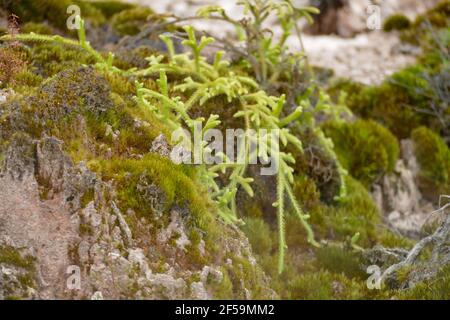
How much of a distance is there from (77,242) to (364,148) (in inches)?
146

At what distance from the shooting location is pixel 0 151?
3.28 m

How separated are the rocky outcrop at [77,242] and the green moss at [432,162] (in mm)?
3583

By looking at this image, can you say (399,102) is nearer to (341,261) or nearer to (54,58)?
(341,261)

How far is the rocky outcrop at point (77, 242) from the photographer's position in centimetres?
305

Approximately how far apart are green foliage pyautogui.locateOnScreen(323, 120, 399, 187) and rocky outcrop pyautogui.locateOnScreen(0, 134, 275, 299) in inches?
116

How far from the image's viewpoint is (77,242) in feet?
10.4

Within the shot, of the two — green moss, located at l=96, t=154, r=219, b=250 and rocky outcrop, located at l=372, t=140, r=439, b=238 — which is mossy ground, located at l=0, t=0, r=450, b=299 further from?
rocky outcrop, located at l=372, t=140, r=439, b=238

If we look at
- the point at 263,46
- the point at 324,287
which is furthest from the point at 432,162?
the point at 324,287

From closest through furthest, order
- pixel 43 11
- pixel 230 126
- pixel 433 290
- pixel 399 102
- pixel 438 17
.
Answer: pixel 433 290 → pixel 230 126 → pixel 43 11 → pixel 399 102 → pixel 438 17

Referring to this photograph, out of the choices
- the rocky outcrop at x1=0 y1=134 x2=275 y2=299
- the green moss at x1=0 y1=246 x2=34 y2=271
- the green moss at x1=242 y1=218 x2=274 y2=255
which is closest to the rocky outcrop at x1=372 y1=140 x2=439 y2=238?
the green moss at x1=242 y1=218 x2=274 y2=255

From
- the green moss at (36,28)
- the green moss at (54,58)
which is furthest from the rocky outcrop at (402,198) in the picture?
the green moss at (36,28)

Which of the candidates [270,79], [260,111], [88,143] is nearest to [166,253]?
[88,143]
